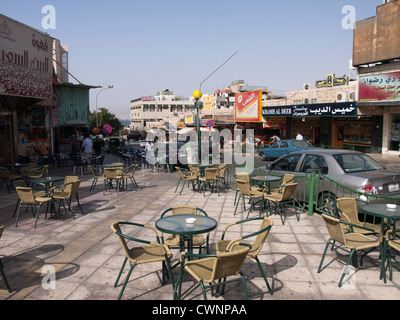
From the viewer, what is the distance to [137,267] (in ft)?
15.6

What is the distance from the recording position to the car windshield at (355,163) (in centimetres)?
701

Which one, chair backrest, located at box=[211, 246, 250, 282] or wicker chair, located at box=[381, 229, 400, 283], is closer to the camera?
chair backrest, located at box=[211, 246, 250, 282]

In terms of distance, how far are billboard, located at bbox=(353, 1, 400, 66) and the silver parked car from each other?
17.2 meters

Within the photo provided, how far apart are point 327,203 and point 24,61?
11.4 m

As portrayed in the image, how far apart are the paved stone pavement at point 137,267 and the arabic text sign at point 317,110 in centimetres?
1674

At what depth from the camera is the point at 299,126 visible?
93.9ft

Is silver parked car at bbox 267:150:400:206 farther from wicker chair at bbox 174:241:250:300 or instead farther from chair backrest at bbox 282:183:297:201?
wicker chair at bbox 174:241:250:300

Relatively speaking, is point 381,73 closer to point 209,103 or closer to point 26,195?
point 26,195

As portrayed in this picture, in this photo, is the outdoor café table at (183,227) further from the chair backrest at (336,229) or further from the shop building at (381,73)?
the shop building at (381,73)

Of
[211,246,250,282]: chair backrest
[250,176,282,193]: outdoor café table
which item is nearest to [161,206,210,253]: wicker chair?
[211,246,250,282]: chair backrest

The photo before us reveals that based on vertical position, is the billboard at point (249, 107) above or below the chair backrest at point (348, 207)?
above

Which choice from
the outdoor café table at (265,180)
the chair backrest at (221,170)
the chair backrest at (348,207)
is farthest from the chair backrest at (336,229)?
the chair backrest at (221,170)

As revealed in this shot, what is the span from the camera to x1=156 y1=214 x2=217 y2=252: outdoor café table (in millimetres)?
4012

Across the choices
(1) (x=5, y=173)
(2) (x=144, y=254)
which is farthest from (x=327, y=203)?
(1) (x=5, y=173)
